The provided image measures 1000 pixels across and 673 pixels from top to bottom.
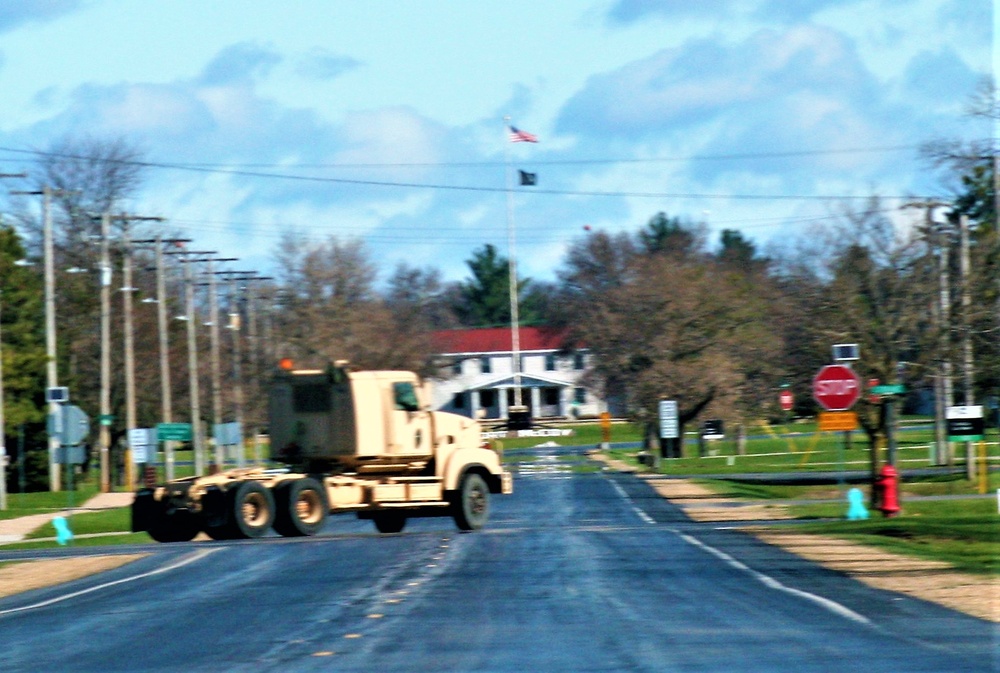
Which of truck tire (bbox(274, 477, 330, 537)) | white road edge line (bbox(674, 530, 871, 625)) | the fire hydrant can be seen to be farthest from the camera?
the fire hydrant

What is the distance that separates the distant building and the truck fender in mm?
94107

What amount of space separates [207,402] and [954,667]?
62.5m

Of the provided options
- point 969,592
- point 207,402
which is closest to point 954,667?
point 969,592

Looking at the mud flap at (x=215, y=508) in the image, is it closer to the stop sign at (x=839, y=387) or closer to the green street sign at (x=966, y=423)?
the stop sign at (x=839, y=387)

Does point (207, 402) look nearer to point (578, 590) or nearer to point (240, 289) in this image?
point (240, 289)

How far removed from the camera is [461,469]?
27703mm

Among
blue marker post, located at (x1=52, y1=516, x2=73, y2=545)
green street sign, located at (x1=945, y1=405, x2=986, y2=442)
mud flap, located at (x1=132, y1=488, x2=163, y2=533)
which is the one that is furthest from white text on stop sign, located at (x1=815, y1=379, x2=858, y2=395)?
blue marker post, located at (x1=52, y1=516, x2=73, y2=545)

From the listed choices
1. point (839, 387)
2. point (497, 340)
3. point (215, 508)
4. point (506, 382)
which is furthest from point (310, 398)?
point (497, 340)

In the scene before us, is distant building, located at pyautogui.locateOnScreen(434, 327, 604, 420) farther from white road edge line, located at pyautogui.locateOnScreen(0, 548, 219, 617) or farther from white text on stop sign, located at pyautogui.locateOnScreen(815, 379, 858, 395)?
white road edge line, located at pyautogui.locateOnScreen(0, 548, 219, 617)

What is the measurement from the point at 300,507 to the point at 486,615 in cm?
1279

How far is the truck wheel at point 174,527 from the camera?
86.2ft

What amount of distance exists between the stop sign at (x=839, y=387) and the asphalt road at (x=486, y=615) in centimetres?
488

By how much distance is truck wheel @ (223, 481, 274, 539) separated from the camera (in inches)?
1000

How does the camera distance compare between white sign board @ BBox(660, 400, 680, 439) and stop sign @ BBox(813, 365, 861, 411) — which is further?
white sign board @ BBox(660, 400, 680, 439)
